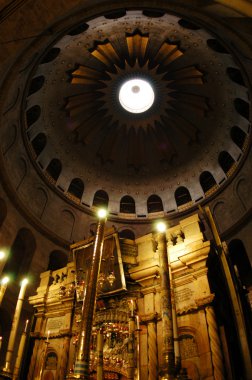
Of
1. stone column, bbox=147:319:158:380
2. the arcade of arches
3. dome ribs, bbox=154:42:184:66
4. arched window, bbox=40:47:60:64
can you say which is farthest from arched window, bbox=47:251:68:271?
dome ribs, bbox=154:42:184:66

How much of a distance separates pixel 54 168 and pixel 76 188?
2395 mm

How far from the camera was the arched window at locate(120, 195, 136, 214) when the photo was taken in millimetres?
23297

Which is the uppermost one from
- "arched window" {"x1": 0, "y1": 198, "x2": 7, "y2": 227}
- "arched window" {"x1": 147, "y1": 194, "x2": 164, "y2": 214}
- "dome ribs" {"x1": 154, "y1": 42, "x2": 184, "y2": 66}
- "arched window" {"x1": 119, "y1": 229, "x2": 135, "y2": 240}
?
"dome ribs" {"x1": 154, "y1": 42, "x2": 184, "y2": 66}

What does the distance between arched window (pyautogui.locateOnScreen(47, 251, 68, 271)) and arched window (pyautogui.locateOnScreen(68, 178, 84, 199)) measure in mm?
5072

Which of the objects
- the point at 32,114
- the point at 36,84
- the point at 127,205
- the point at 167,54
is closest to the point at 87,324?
the point at 36,84

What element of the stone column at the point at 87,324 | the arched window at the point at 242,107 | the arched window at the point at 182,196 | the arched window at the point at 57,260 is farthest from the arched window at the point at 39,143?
the stone column at the point at 87,324

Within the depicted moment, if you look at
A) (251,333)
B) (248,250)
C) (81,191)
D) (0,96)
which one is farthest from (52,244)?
(251,333)

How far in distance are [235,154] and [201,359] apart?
15181mm

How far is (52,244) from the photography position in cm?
1845

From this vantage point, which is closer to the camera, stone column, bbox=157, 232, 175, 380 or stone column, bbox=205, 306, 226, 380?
stone column, bbox=157, 232, 175, 380

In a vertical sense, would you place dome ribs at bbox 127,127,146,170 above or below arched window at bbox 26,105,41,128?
above

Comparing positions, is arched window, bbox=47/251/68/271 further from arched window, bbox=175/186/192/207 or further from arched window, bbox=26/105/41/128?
arched window, bbox=175/186/192/207

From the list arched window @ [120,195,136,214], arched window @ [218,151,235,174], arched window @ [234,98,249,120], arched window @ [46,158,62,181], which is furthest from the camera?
arched window @ [120,195,136,214]

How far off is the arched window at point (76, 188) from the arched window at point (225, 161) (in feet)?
36.2
